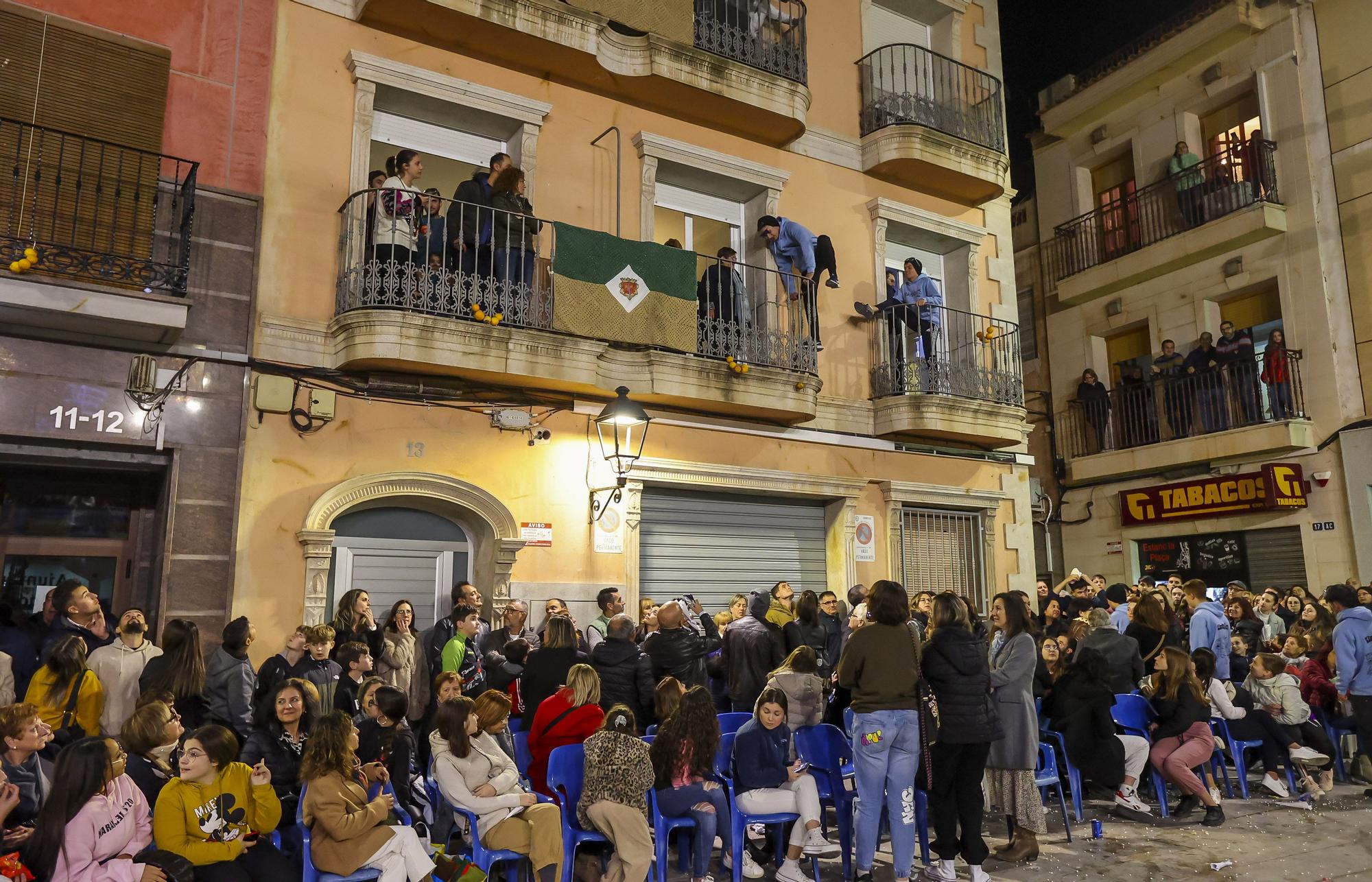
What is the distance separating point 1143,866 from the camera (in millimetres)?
6281

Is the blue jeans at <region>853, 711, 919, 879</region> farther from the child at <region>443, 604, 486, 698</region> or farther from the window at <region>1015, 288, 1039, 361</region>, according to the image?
the window at <region>1015, 288, 1039, 361</region>

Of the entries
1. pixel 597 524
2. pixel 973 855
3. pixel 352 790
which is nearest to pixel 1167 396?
pixel 597 524

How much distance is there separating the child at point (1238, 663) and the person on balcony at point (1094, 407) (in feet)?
26.6

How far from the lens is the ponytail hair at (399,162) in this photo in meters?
9.01

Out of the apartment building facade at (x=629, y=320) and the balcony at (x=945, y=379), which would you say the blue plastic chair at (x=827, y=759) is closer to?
the apartment building facade at (x=629, y=320)

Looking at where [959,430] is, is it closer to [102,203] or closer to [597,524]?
[597,524]

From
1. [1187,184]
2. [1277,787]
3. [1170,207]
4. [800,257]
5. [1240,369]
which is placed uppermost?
[1187,184]

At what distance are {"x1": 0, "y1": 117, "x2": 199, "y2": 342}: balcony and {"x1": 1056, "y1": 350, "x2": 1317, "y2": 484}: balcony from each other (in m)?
14.4

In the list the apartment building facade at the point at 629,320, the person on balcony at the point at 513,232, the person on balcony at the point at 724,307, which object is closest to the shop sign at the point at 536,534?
the apartment building facade at the point at 629,320

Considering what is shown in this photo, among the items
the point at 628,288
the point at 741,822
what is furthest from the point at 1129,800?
the point at 628,288

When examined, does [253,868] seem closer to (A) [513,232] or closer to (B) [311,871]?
(B) [311,871]

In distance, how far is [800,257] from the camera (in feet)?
37.7

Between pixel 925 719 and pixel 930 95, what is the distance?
1018 cm

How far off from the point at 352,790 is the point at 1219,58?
56.6 feet
